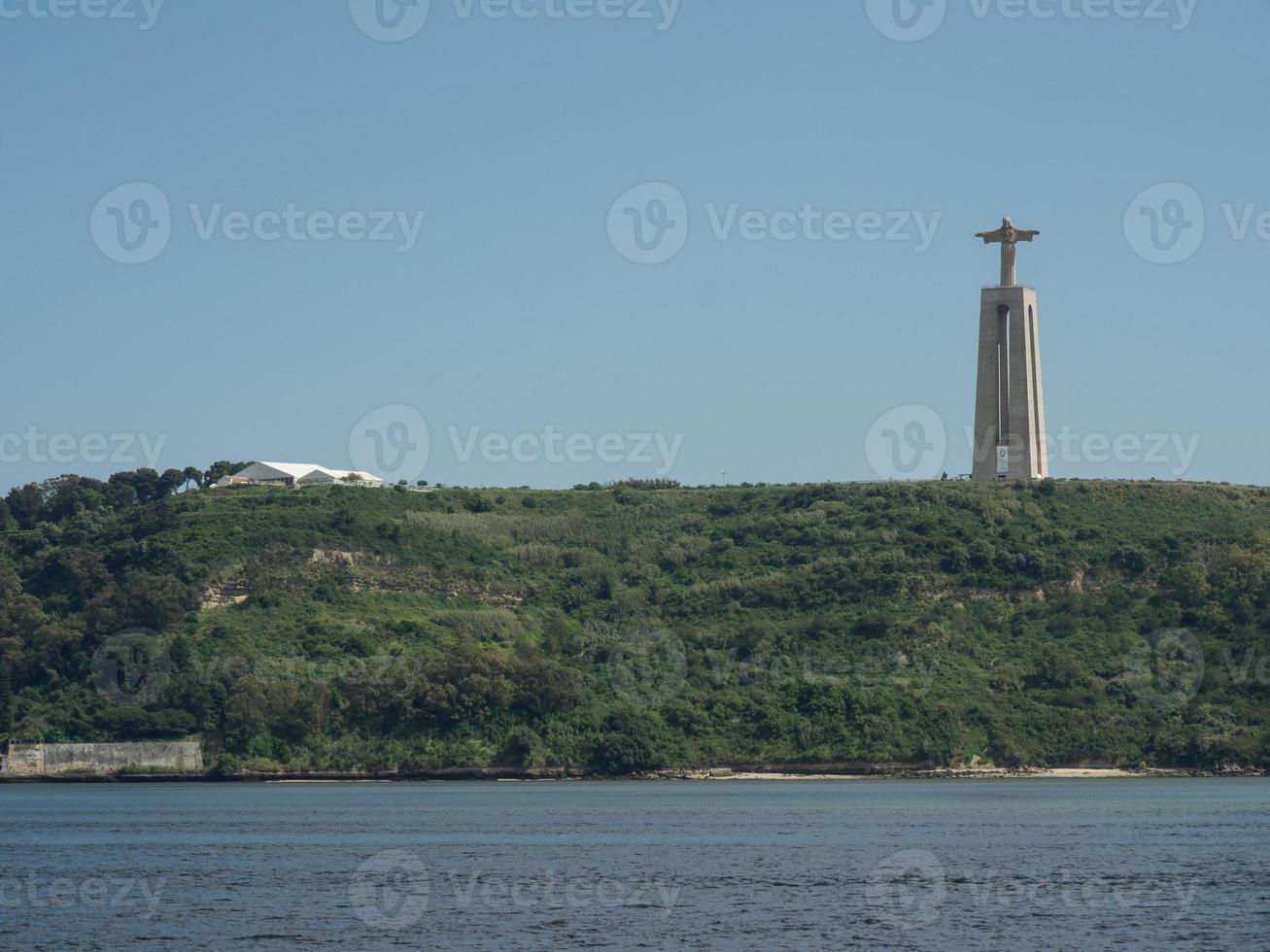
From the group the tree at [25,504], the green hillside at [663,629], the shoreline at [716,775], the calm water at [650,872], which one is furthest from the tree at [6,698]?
the tree at [25,504]

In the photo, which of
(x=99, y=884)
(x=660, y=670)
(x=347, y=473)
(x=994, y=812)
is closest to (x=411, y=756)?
(x=660, y=670)

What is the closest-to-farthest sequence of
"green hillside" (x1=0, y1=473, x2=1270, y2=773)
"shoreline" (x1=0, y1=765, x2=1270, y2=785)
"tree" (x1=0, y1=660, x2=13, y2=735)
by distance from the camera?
"shoreline" (x1=0, y1=765, x2=1270, y2=785) → "green hillside" (x1=0, y1=473, x2=1270, y2=773) → "tree" (x1=0, y1=660, x2=13, y2=735)

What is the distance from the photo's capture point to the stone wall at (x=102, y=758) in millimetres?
100875

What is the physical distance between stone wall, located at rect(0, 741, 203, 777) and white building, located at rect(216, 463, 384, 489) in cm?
5274

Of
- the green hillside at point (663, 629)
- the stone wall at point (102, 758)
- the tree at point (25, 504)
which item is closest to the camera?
the green hillside at point (663, 629)

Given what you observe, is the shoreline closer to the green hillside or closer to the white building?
the green hillside

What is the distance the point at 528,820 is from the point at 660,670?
1295 inches

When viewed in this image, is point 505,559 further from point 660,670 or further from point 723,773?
point 723,773

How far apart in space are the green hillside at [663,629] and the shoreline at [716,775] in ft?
2.37

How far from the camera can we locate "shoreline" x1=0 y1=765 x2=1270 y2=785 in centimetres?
9831

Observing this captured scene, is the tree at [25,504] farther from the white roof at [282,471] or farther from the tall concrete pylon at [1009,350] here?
the tall concrete pylon at [1009,350]

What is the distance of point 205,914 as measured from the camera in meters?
48.3

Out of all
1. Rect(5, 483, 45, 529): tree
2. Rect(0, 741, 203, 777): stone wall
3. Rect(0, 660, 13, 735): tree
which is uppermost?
Rect(5, 483, 45, 529): tree

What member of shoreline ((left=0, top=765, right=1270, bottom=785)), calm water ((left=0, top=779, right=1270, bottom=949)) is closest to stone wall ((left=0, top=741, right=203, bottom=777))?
shoreline ((left=0, top=765, right=1270, bottom=785))
